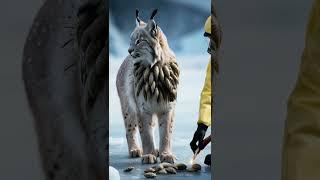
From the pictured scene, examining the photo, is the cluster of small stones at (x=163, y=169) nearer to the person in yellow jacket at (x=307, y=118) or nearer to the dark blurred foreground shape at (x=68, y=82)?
the dark blurred foreground shape at (x=68, y=82)

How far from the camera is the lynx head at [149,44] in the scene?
2.53 meters

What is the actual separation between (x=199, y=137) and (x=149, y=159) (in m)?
0.30

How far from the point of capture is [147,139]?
2.62 m

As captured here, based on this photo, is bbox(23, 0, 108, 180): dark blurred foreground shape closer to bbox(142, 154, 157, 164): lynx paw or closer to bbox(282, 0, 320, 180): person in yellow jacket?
bbox(142, 154, 157, 164): lynx paw

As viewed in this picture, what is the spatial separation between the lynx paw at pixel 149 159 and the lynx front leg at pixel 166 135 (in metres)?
0.04

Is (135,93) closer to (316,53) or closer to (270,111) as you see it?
(270,111)

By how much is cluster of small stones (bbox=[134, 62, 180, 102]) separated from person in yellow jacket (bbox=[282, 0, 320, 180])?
1.84 meters

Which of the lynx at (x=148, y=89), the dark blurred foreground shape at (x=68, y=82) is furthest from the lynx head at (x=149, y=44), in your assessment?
the dark blurred foreground shape at (x=68, y=82)

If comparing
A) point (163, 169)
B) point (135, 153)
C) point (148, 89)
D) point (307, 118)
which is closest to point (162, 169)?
point (163, 169)

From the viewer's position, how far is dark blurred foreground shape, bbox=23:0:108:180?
2.58 metres

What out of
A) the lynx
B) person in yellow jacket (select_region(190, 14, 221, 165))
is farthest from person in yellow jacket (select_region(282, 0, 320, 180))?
the lynx

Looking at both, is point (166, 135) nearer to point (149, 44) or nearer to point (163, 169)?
point (163, 169)

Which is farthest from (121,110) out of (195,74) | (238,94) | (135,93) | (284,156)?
(284,156)

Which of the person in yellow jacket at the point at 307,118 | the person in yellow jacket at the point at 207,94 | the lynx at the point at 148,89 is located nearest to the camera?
the person in yellow jacket at the point at 307,118
